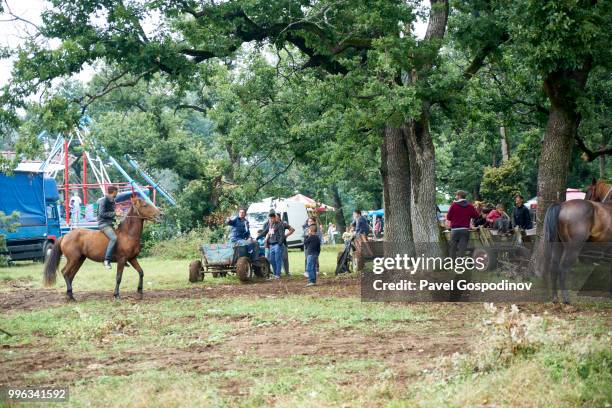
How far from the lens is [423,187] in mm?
17141

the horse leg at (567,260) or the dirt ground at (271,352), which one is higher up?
the horse leg at (567,260)

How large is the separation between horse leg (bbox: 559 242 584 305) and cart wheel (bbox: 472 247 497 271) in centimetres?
430

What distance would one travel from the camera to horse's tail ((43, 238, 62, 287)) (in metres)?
16.5

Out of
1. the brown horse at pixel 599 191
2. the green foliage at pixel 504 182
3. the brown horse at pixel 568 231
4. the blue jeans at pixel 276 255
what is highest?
the green foliage at pixel 504 182

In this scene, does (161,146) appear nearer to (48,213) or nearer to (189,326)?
(48,213)

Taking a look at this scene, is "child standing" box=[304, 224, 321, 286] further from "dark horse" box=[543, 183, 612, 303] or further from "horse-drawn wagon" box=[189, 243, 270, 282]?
"dark horse" box=[543, 183, 612, 303]

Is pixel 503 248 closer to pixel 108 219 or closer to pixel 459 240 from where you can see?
pixel 459 240

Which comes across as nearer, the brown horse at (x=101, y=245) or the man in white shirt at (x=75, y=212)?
the brown horse at (x=101, y=245)

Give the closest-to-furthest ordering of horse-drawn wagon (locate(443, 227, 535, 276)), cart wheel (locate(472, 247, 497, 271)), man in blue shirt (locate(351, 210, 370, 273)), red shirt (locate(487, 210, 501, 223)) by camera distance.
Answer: horse-drawn wagon (locate(443, 227, 535, 276)) < cart wheel (locate(472, 247, 497, 271)) < man in blue shirt (locate(351, 210, 370, 273)) < red shirt (locate(487, 210, 501, 223))

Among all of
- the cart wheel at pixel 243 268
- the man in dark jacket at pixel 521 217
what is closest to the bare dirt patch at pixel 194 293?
the cart wheel at pixel 243 268

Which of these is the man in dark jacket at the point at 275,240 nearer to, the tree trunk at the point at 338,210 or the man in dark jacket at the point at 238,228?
the man in dark jacket at the point at 238,228

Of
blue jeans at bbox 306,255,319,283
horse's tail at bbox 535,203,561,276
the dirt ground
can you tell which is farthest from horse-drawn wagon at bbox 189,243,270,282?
horse's tail at bbox 535,203,561,276

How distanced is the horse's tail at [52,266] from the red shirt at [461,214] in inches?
373

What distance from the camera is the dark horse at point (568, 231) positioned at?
574 inches
